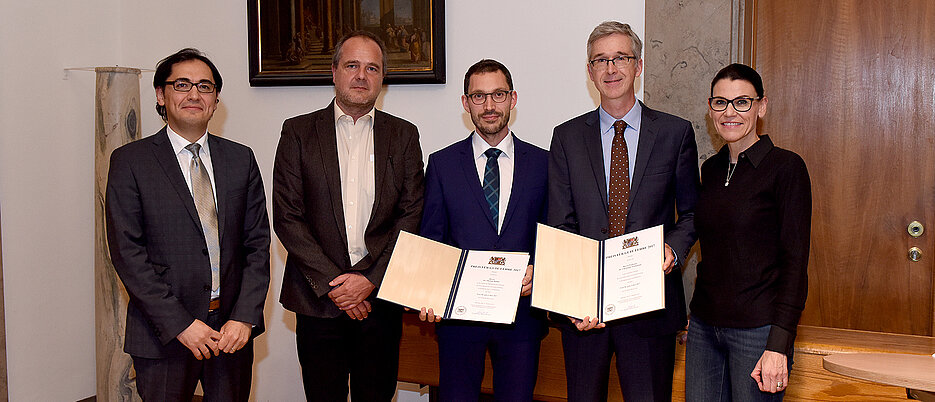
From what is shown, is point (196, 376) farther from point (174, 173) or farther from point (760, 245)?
point (760, 245)

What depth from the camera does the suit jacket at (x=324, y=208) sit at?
8.91 ft

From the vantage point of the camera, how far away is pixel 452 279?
2.54m

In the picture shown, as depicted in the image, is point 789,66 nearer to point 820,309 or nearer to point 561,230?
point 820,309

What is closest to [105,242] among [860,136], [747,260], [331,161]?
[331,161]

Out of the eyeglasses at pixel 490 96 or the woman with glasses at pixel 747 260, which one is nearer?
the woman with glasses at pixel 747 260

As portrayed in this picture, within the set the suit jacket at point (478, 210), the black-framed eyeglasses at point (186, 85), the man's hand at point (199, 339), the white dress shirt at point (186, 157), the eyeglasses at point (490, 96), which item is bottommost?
the man's hand at point (199, 339)

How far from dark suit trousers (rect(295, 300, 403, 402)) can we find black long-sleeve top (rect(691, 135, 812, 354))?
118 centimetres

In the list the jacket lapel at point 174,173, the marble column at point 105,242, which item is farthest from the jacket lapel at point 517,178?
the marble column at point 105,242

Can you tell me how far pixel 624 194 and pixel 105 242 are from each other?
2.95m

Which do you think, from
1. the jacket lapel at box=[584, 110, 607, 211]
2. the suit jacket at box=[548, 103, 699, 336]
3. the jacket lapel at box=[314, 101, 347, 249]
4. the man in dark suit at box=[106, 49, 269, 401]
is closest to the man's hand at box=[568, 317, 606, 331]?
the suit jacket at box=[548, 103, 699, 336]

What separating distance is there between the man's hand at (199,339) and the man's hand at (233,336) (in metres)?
0.03

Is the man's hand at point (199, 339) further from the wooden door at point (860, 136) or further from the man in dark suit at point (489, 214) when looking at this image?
A: the wooden door at point (860, 136)

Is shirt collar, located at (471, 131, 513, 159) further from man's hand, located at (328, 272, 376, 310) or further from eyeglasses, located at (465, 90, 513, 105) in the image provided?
man's hand, located at (328, 272, 376, 310)

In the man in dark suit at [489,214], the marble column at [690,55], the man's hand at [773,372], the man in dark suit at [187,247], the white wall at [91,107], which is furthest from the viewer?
the white wall at [91,107]
